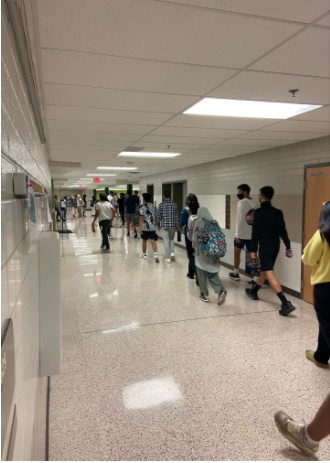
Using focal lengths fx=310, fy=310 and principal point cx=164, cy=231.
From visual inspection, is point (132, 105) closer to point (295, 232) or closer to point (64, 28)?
point (64, 28)

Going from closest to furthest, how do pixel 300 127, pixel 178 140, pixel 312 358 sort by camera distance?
pixel 312 358 < pixel 300 127 < pixel 178 140

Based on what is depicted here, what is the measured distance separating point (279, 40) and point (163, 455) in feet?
7.93

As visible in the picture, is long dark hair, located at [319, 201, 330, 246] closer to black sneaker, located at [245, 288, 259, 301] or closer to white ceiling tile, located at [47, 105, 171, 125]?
white ceiling tile, located at [47, 105, 171, 125]

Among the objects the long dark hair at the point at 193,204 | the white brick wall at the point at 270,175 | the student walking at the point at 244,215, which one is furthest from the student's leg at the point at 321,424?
the student walking at the point at 244,215

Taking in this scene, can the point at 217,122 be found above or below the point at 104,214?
above

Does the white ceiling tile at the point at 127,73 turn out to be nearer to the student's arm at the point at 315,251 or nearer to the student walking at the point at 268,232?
the student's arm at the point at 315,251

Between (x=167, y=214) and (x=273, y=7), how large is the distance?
5351mm

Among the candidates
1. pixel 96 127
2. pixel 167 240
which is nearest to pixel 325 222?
pixel 96 127

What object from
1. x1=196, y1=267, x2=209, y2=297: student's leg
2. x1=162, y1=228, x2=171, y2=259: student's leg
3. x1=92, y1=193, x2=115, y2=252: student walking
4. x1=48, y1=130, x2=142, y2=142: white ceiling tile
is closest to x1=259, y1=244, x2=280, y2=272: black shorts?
x1=196, y1=267, x2=209, y2=297: student's leg

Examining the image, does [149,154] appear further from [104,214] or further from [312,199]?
[312,199]

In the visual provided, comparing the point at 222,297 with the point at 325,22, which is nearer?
the point at 325,22

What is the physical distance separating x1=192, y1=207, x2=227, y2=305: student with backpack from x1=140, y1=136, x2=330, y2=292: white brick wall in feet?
4.56

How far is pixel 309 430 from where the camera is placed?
5.67 feet

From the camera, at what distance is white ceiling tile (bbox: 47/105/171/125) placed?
2.94 meters
